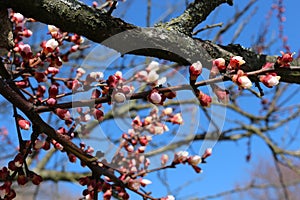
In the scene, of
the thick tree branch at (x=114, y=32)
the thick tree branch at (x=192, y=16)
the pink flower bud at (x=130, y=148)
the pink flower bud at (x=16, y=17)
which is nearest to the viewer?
the thick tree branch at (x=114, y=32)

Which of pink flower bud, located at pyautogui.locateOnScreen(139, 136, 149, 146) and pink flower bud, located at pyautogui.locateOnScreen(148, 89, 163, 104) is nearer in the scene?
pink flower bud, located at pyautogui.locateOnScreen(148, 89, 163, 104)

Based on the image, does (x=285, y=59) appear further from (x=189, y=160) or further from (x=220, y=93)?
(x=189, y=160)

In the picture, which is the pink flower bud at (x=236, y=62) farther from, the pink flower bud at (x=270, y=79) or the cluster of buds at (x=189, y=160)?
the cluster of buds at (x=189, y=160)

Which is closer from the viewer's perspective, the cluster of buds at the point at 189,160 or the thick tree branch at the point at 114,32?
the thick tree branch at the point at 114,32

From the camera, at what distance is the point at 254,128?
10.3 ft

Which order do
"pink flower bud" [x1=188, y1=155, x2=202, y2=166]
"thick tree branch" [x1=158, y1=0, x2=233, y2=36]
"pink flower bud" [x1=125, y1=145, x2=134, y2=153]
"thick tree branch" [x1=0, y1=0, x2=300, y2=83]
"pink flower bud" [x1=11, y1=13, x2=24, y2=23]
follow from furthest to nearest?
"pink flower bud" [x1=125, y1=145, x2=134, y2=153] < "pink flower bud" [x1=11, y1=13, x2=24, y2=23] < "pink flower bud" [x1=188, y1=155, x2=202, y2=166] < "thick tree branch" [x1=158, y1=0, x2=233, y2=36] < "thick tree branch" [x1=0, y1=0, x2=300, y2=83]

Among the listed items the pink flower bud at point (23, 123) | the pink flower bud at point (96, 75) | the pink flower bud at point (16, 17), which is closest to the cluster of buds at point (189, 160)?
the pink flower bud at point (96, 75)

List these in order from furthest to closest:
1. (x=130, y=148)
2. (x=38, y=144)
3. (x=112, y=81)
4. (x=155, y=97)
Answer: (x=130, y=148), (x=38, y=144), (x=112, y=81), (x=155, y=97)

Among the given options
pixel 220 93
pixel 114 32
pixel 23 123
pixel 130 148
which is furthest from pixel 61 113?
pixel 130 148

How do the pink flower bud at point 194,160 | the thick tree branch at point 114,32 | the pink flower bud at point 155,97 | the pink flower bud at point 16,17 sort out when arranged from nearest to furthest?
1. the pink flower bud at point 155,97
2. the thick tree branch at point 114,32
3. the pink flower bud at point 194,160
4. the pink flower bud at point 16,17

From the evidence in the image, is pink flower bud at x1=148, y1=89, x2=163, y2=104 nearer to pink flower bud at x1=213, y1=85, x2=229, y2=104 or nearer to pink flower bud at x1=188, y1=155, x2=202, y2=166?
pink flower bud at x1=213, y1=85, x2=229, y2=104

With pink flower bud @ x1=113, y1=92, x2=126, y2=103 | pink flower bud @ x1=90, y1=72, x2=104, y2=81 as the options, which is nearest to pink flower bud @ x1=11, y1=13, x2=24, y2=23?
pink flower bud @ x1=90, y1=72, x2=104, y2=81

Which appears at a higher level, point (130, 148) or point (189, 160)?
point (130, 148)

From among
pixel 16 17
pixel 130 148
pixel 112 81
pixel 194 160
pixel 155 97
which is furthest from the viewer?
pixel 130 148
